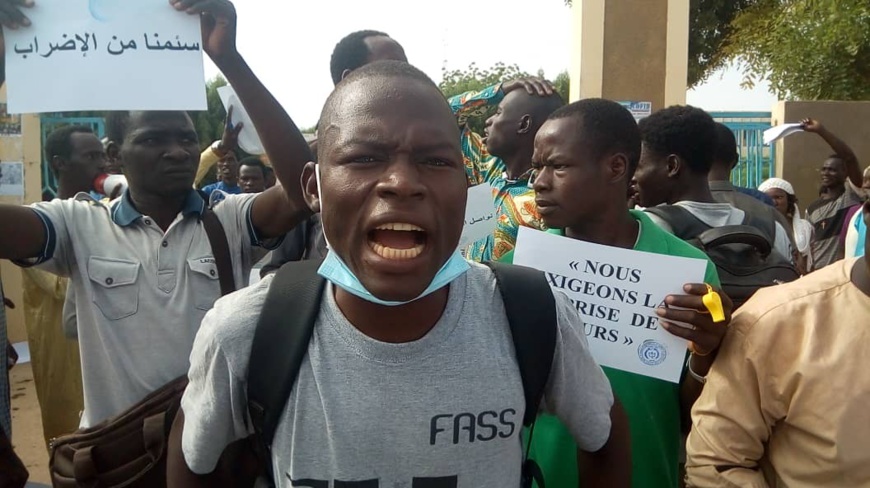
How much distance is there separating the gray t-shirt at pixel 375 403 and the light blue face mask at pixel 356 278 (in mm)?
58

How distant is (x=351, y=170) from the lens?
1.24 meters

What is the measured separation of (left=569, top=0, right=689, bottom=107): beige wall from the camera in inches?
288

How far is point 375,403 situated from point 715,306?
0.85 m

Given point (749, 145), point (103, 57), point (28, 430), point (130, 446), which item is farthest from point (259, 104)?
point (749, 145)

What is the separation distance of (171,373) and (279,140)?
77 cm

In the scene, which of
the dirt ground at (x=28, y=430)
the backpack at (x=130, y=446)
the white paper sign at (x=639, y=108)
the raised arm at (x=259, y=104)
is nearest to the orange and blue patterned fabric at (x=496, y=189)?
the raised arm at (x=259, y=104)

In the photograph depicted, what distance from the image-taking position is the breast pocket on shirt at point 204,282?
2.25 m

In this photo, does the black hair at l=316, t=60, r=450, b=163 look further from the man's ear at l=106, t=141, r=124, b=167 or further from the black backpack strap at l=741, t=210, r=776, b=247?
the black backpack strap at l=741, t=210, r=776, b=247

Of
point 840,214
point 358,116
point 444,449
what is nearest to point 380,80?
point 358,116

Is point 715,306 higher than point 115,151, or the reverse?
point 115,151

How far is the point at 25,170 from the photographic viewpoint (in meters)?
7.46

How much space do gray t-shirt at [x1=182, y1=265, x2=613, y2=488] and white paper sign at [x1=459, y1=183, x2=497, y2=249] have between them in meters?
1.39

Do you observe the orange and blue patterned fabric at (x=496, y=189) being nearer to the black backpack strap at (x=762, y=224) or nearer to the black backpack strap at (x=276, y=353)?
the black backpack strap at (x=762, y=224)

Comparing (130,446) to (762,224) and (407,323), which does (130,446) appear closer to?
(407,323)
